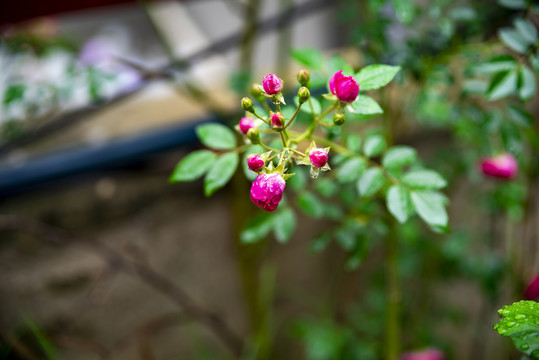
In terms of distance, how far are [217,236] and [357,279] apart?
544mm

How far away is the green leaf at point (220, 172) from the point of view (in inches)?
19.5

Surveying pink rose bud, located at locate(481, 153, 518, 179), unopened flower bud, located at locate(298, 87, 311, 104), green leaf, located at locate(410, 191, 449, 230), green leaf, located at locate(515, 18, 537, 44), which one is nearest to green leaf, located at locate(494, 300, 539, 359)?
green leaf, located at locate(410, 191, 449, 230)

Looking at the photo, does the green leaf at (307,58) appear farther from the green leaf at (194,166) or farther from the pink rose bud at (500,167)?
the pink rose bud at (500,167)

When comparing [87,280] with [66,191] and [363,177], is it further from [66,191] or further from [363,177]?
[363,177]

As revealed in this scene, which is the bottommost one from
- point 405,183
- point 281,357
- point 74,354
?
point 281,357

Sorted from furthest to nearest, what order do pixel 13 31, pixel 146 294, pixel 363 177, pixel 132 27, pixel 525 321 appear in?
pixel 132 27 < pixel 146 294 < pixel 13 31 < pixel 363 177 < pixel 525 321

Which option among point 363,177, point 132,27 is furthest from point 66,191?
point 132,27

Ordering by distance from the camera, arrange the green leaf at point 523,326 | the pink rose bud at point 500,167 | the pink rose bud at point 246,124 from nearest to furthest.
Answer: the green leaf at point 523,326, the pink rose bud at point 246,124, the pink rose bud at point 500,167

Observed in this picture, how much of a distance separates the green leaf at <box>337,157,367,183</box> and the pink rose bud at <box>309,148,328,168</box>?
14 centimetres

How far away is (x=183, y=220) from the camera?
3.99 feet

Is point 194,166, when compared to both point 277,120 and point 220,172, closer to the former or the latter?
point 220,172

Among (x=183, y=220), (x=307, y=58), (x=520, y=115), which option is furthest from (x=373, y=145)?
(x=183, y=220)

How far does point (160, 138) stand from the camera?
1.12m

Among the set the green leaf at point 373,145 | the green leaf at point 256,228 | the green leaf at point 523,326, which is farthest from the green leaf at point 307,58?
the green leaf at point 523,326
